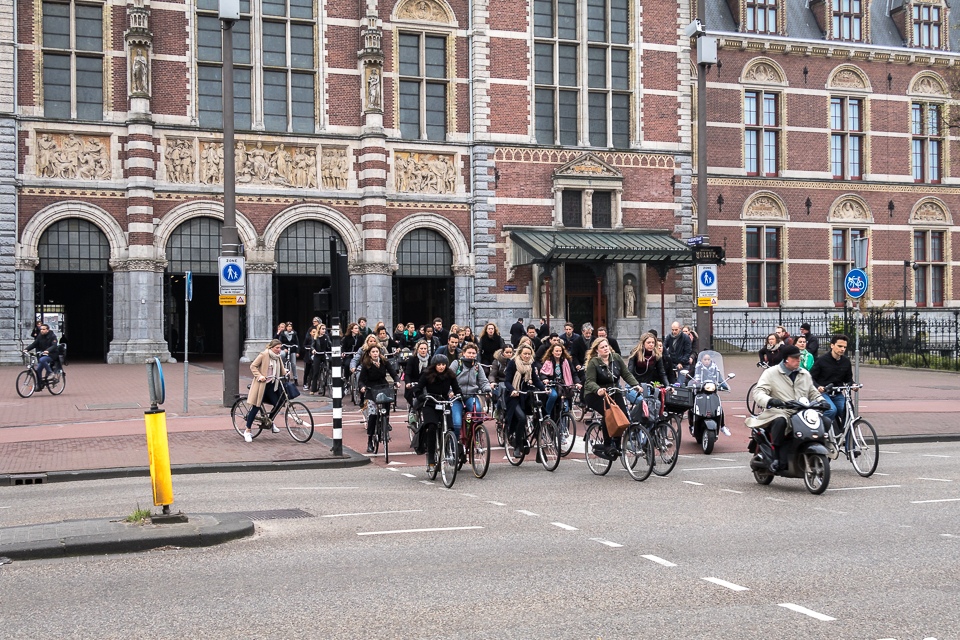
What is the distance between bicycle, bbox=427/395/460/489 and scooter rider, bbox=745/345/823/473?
3.23 meters

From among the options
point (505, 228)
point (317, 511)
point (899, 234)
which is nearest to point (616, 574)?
point (317, 511)

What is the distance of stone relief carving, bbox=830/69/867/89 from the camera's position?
128 feet

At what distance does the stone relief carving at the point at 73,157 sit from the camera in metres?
27.5

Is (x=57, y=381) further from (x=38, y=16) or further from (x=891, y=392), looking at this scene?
(x=891, y=392)

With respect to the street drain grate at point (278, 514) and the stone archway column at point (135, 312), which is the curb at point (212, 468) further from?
the stone archway column at point (135, 312)

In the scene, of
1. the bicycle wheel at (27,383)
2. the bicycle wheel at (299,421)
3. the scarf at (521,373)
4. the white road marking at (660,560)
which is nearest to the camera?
the white road marking at (660,560)

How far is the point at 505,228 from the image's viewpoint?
31.8 m

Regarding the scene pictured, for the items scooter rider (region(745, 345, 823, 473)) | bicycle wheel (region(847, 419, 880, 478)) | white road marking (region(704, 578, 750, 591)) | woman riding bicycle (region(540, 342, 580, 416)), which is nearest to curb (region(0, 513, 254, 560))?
white road marking (region(704, 578, 750, 591))

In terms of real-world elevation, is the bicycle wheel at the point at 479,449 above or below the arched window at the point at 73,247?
below

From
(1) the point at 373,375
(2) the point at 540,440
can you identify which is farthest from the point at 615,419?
(1) the point at 373,375

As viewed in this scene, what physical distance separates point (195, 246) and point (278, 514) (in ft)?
70.1

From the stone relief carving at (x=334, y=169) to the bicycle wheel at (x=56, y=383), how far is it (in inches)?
457

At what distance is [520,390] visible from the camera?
13.2 m

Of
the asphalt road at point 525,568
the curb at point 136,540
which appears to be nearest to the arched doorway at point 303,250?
the asphalt road at point 525,568
